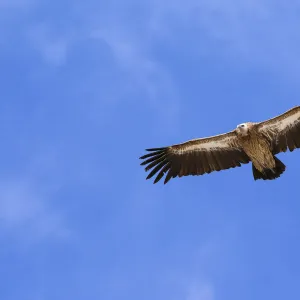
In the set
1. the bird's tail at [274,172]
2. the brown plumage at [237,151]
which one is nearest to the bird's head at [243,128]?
the brown plumage at [237,151]

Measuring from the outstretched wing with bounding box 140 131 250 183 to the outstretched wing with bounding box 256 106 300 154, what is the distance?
101cm

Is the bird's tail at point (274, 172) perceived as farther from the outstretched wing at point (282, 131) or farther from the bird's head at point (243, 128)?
the bird's head at point (243, 128)

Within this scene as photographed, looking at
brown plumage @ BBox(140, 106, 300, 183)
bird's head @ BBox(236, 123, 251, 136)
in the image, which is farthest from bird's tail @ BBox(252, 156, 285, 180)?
bird's head @ BBox(236, 123, 251, 136)

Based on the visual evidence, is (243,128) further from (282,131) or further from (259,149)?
(282,131)

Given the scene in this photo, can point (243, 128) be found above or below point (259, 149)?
above

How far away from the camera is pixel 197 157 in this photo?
2420 centimetres

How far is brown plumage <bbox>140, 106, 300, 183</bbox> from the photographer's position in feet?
75.4

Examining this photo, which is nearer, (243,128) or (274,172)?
(274,172)

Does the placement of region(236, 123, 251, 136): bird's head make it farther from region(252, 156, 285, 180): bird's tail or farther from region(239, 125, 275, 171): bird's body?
region(252, 156, 285, 180): bird's tail

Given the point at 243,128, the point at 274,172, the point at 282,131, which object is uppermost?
the point at 243,128

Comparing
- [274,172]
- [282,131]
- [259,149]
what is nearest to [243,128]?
[259,149]

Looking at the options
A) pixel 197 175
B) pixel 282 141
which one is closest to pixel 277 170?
pixel 282 141

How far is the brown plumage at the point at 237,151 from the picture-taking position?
23.0m

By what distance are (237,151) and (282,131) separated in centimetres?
151
